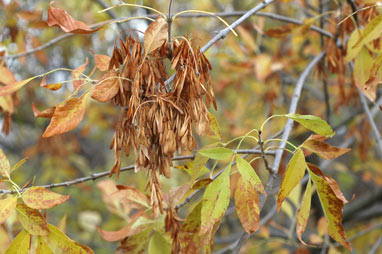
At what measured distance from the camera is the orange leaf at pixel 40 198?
725 mm

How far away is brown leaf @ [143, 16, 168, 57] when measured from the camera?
69 centimetres

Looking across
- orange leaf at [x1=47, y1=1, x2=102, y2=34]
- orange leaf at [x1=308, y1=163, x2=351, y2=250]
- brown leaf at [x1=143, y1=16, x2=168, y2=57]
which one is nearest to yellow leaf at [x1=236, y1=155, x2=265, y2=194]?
orange leaf at [x1=308, y1=163, x2=351, y2=250]

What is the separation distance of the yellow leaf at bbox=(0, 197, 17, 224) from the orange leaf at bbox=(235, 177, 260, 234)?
40 centimetres

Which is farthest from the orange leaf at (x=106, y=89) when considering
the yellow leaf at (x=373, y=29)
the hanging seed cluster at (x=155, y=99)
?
the yellow leaf at (x=373, y=29)

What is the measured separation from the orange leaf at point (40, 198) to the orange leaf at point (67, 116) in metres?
0.12

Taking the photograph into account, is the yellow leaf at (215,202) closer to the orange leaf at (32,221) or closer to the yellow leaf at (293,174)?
the yellow leaf at (293,174)

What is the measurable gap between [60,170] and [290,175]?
248cm

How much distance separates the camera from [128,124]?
2.31ft

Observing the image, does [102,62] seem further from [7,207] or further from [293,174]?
[293,174]

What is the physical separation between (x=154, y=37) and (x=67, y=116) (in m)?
0.21

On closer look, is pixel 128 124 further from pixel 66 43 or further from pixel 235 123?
pixel 66 43

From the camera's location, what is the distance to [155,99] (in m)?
0.68

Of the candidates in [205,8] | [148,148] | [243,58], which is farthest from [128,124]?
[205,8]

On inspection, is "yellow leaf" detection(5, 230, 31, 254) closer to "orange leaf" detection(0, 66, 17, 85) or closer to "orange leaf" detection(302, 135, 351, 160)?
"orange leaf" detection(0, 66, 17, 85)
